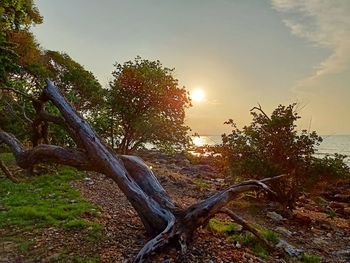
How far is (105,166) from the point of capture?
766 cm

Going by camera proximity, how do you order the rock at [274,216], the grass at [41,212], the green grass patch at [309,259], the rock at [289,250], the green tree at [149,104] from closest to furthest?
1. the grass at [41,212]
2. the green grass patch at [309,259]
3. the rock at [289,250]
4. the rock at [274,216]
5. the green tree at [149,104]

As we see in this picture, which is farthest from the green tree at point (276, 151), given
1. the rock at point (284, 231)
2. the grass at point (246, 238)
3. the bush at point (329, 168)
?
the grass at point (246, 238)

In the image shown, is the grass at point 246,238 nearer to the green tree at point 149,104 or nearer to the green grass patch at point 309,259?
the green grass patch at point 309,259

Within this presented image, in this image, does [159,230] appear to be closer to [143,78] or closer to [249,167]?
[249,167]

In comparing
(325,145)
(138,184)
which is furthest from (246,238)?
(325,145)

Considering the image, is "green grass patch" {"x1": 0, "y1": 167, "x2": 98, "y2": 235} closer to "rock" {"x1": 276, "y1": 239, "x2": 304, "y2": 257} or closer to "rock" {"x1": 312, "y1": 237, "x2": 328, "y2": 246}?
"rock" {"x1": 276, "y1": 239, "x2": 304, "y2": 257}

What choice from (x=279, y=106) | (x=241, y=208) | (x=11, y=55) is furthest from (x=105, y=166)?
(x=11, y=55)

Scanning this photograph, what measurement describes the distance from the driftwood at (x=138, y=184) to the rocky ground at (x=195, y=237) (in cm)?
32

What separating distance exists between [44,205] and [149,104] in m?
10.3

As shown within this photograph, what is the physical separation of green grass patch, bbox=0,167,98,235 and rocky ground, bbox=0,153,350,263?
15.2 inches

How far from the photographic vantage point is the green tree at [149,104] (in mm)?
18359

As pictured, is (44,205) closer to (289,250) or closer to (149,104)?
(289,250)

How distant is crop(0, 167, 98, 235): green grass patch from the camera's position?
788 cm

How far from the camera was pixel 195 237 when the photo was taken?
7020mm
